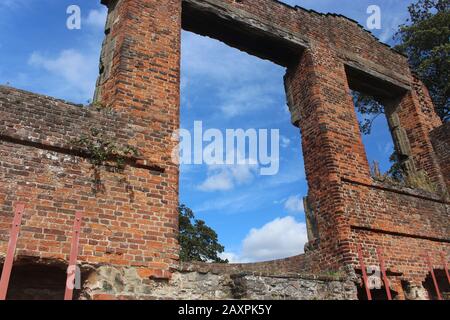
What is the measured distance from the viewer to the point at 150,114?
606cm

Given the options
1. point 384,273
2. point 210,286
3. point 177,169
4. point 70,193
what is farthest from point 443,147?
point 70,193

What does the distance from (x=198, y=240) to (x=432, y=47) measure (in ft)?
76.0

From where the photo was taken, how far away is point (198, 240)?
108 ft

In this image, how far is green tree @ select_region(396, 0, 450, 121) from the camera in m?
16.8

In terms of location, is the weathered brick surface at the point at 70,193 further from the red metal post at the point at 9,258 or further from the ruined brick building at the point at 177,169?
the red metal post at the point at 9,258

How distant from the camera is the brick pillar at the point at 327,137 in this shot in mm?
7324

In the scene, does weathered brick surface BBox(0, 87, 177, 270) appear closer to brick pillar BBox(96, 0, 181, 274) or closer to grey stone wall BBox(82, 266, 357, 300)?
brick pillar BBox(96, 0, 181, 274)

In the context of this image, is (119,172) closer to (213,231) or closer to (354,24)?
(354,24)

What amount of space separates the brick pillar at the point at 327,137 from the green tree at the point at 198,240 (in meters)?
24.4

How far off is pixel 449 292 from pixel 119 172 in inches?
293

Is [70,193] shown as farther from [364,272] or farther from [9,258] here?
[364,272]

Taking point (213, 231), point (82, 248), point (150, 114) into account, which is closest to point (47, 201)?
point (82, 248)

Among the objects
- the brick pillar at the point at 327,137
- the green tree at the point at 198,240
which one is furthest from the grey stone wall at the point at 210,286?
the green tree at the point at 198,240

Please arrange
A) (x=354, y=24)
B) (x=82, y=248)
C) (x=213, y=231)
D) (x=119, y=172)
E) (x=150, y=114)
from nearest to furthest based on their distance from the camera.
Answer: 1. (x=82, y=248)
2. (x=119, y=172)
3. (x=150, y=114)
4. (x=354, y=24)
5. (x=213, y=231)
